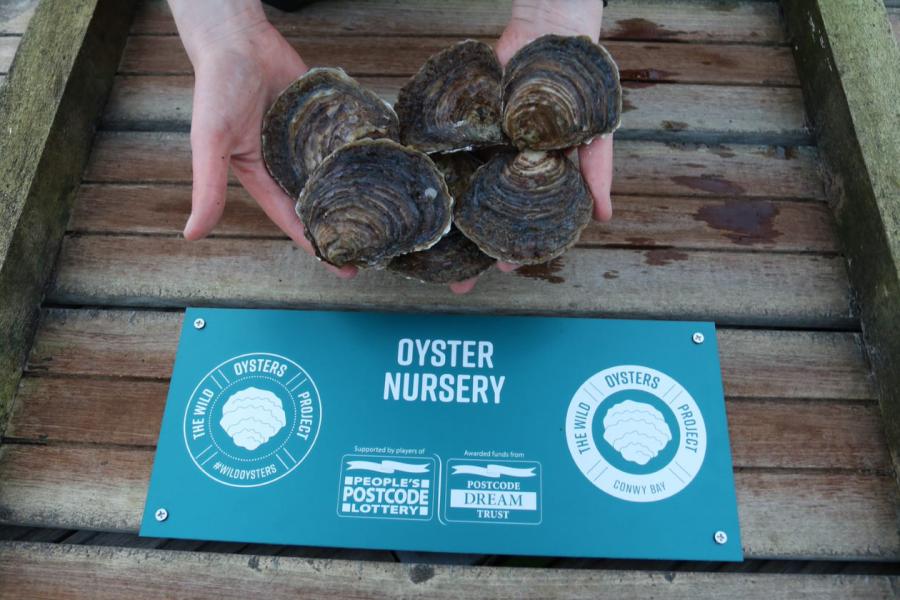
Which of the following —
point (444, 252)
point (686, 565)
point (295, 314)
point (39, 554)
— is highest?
point (444, 252)

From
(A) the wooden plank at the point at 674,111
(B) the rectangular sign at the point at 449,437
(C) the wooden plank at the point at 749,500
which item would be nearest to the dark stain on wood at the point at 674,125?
(A) the wooden plank at the point at 674,111

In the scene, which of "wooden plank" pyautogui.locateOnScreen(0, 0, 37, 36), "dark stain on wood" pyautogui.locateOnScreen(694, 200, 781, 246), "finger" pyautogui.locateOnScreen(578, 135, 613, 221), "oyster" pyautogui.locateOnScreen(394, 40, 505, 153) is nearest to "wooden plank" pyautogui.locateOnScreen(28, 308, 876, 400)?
"dark stain on wood" pyautogui.locateOnScreen(694, 200, 781, 246)

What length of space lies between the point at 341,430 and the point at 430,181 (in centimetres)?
68

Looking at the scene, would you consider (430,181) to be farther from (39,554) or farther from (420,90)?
(39,554)

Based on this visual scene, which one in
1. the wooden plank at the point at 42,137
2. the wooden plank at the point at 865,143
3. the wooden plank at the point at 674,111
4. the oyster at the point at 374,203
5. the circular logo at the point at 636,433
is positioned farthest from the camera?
the wooden plank at the point at 674,111

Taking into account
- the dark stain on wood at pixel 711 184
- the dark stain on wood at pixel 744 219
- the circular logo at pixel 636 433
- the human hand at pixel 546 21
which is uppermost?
the human hand at pixel 546 21

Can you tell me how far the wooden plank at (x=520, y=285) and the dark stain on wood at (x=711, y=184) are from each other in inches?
8.9

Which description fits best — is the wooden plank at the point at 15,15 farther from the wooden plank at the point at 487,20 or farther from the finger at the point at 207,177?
the finger at the point at 207,177

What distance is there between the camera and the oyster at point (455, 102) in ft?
5.58

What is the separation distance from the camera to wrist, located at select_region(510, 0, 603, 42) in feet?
6.45

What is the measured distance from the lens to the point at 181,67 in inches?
89.0

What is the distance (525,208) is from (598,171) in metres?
0.25

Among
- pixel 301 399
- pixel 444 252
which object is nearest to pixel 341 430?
pixel 301 399

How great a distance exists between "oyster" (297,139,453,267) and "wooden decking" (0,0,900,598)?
0.34 meters
